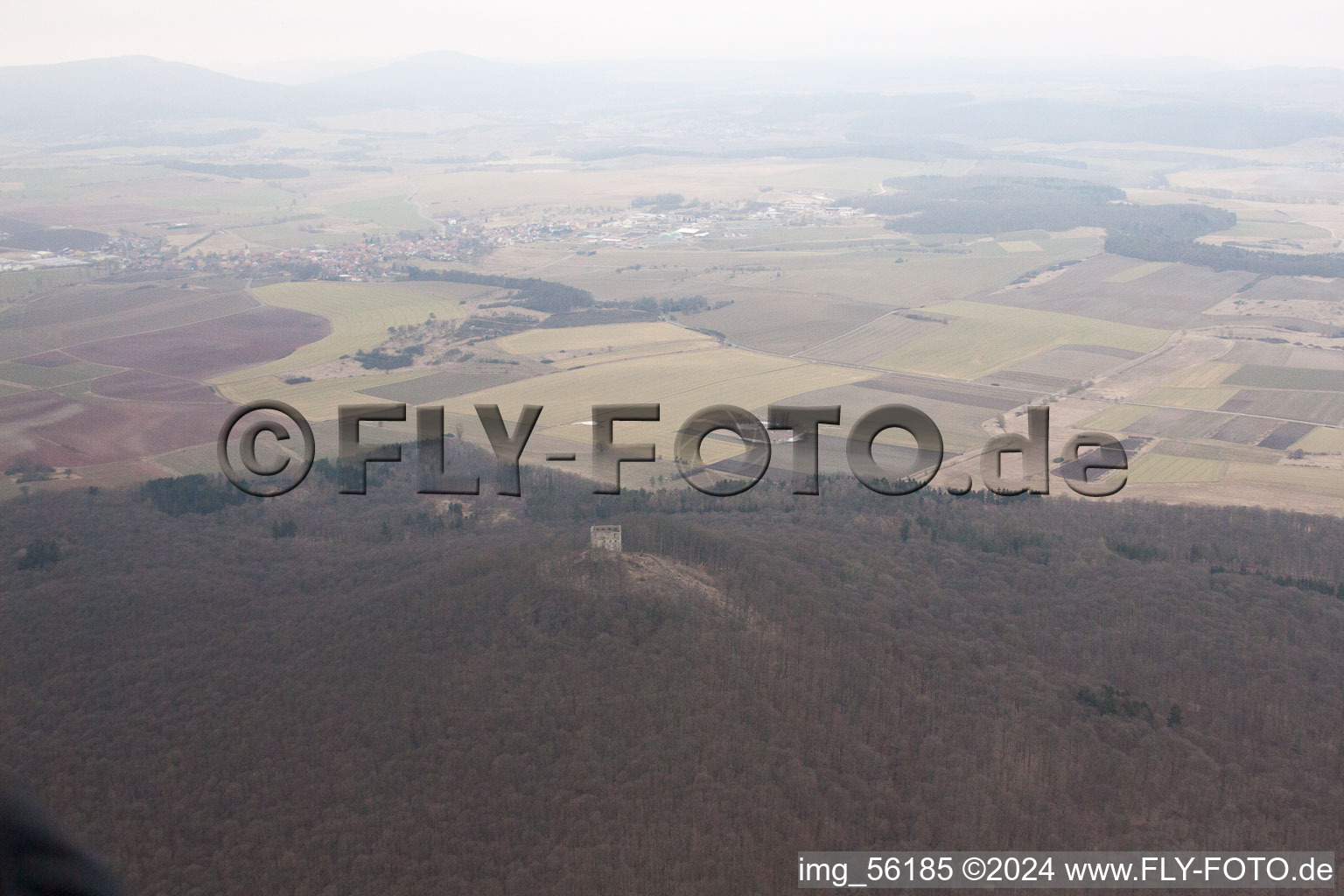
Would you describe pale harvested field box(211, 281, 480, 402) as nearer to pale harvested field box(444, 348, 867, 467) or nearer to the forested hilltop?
pale harvested field box(444, 348, 867, 467)

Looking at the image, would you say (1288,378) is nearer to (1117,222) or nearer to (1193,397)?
(1193,397)

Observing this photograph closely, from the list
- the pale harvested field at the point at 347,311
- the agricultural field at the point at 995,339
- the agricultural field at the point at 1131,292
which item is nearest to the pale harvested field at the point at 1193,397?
the agricultural field at the point at 995,339

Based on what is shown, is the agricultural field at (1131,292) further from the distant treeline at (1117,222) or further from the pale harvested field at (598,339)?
the pale harvested field at (598,339)

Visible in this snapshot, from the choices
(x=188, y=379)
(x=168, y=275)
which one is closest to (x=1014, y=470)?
(x=188, y=379)

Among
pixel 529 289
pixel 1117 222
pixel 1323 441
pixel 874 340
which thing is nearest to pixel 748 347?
pixel 874 340

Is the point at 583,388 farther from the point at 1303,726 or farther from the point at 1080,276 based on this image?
the point at 1080,276

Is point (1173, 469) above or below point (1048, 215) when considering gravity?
below
